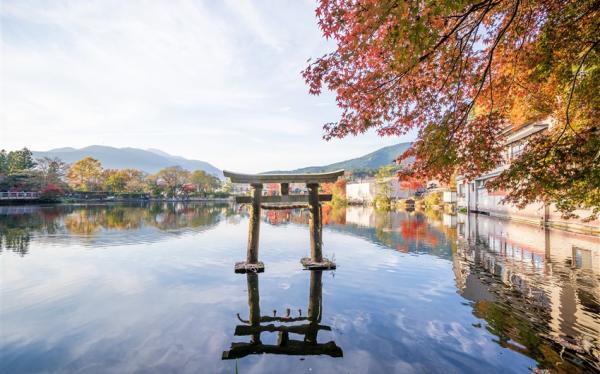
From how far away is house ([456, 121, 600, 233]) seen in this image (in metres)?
18.8

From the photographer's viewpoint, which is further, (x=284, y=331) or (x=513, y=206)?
(x=513, y=206)

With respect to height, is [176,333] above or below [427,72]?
below

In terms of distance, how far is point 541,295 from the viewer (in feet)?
25.6

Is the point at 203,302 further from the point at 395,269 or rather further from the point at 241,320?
the point at 395,269

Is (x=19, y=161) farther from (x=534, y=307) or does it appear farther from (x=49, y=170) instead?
(x=534, y=307)

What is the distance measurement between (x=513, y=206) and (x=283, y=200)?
26517 mm

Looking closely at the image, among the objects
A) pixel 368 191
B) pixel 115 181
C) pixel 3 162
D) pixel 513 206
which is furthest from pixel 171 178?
pixel 513 206

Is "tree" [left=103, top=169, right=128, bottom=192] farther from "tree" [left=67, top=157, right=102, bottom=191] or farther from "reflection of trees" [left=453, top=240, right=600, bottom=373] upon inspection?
"reflection of trees" [left=453, top=240, right=600, bottom=373]

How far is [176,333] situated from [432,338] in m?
4.86

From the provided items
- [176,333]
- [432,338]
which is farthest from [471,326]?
[176,333]

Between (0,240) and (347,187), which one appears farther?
(347,187)

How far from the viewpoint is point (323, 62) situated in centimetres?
560

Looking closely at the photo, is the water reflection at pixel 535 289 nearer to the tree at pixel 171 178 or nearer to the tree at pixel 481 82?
the tree at pixel 481 82

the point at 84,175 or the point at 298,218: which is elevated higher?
the point at 84,175
